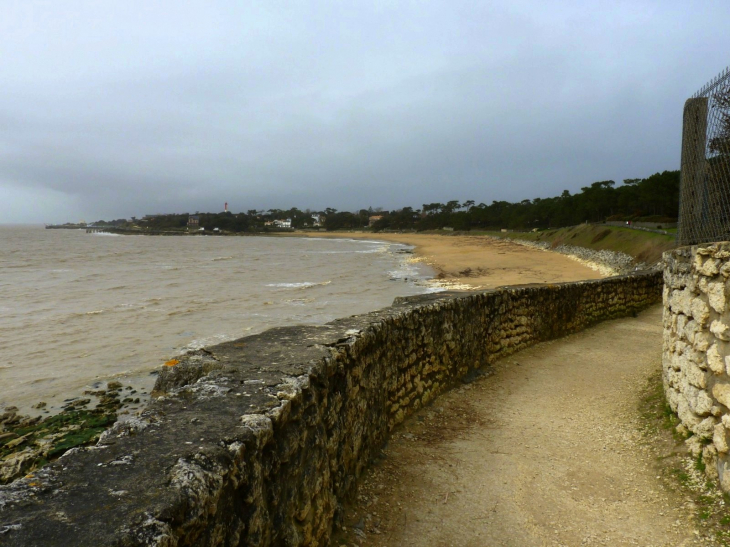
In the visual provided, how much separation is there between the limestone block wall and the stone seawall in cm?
240

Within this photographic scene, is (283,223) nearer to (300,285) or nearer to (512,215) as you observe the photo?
(512,215)

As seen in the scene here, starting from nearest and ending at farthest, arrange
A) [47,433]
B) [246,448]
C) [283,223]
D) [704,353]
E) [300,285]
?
[246,448]
[704,353]
[47,433]
[300,285]
[283,223]

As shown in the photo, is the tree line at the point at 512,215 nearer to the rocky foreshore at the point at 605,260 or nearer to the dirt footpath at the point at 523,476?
the rocky foreshore at the point at 605,260

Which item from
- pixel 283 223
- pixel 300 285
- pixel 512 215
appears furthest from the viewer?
pixel 283 223

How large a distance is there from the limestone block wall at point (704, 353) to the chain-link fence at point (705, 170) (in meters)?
0.49

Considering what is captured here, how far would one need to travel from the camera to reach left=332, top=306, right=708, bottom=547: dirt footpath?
3379 mm

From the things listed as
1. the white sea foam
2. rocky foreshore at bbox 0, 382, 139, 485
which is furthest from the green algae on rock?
the white sea foam

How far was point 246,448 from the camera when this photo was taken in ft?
6.79

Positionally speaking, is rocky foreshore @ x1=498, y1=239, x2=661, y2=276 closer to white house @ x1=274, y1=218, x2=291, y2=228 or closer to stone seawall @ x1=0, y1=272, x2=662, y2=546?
stone seawall @ x1=0, y1=272, x2=662, y2=546

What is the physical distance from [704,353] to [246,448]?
3766 mm

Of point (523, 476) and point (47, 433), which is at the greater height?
point (523, 476)

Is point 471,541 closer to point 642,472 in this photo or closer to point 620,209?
point 642,472

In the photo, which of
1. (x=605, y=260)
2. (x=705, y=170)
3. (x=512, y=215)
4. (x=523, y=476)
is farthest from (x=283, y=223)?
(x=523, y=476)

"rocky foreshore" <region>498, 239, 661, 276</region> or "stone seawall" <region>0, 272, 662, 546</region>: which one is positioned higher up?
"stone seawall" <region>0, 272, 662, 546</region>
